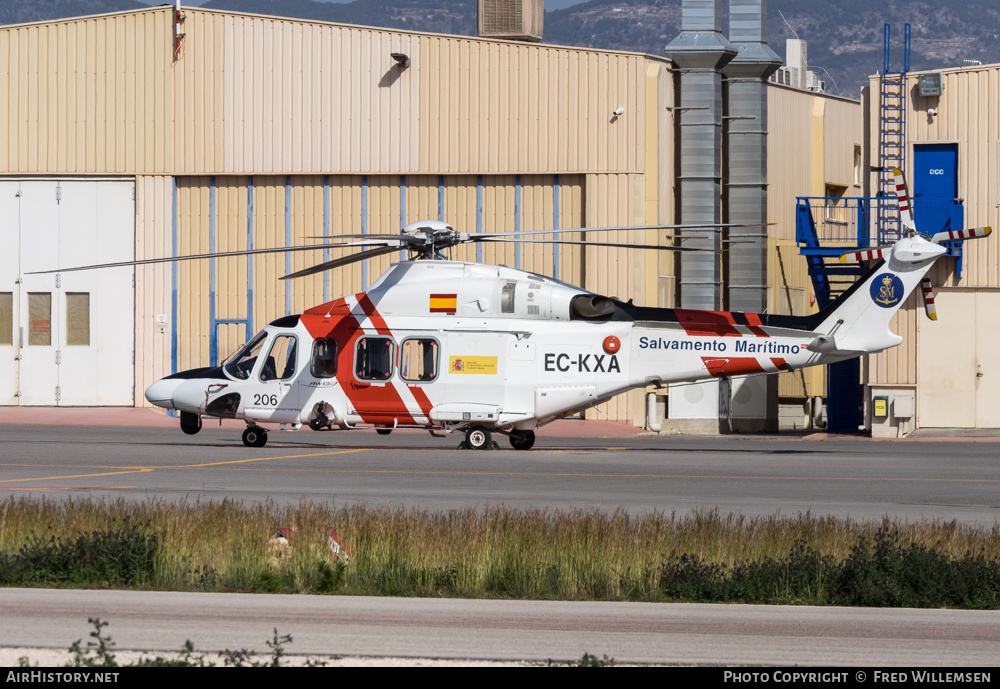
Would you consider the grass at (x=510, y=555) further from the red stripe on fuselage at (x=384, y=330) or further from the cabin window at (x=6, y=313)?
the cabin window at (x=6, y=313)

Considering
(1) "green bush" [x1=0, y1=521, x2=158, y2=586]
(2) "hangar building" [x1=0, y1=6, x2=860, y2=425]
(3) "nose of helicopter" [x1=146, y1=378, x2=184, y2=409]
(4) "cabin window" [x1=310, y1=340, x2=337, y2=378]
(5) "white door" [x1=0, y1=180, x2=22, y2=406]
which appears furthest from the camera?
(5) "white door" [x1=0, y1=180, x2=22, y2=406]

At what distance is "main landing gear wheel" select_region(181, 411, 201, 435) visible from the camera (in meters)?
26.9

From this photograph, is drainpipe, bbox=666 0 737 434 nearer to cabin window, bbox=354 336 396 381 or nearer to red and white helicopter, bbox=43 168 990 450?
red and white helicopter, bbox=43 168 990 450

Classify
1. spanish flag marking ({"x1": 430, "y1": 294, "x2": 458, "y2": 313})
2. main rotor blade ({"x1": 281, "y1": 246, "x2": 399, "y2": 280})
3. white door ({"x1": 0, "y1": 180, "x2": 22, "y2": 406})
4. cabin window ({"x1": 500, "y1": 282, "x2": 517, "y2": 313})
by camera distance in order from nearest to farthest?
main rotor blade ({"x1": 281, "y1": 246, "x2": 399, "y2": 280})
cabin window ({"x1": 500, "y1": 282, "x2": 517, "y2": 313})
spanish flag marking ({"x1": 430, "y1": 294, "x2": 458, "y2": 313})
white door ({"x1": 0, "y1": 180, "x2": 22, "y2": 406})

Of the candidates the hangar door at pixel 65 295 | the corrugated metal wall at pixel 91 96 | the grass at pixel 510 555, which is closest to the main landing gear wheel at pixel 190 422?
the grass at pixel 510 555

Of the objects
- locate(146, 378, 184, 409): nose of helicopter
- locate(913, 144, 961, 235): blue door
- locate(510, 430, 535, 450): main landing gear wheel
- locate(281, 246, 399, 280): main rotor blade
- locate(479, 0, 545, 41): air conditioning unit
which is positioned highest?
locate(479, 0, 545, 41): air conditioning unit

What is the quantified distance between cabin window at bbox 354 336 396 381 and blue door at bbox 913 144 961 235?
15544 mm

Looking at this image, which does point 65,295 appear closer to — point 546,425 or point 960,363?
point 546,425

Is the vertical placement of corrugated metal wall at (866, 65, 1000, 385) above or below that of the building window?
above

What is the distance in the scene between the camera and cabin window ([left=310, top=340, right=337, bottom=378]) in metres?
25.6

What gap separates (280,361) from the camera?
2611cm

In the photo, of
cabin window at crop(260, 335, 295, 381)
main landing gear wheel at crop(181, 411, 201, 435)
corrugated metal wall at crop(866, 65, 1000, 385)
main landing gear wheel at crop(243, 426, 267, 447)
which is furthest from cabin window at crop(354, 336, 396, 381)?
corrugated metal wall at crop(866, 65, 1000, 385)

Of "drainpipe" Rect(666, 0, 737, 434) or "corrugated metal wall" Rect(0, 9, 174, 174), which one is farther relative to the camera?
"corrugated metal wall" Rect(0, 9, 174, 174)

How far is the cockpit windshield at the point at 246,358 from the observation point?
2627 centimetres
